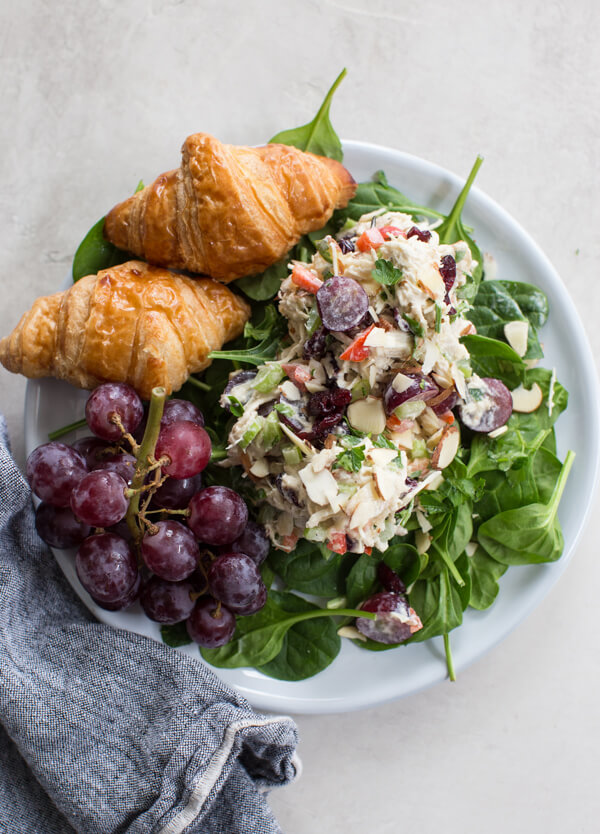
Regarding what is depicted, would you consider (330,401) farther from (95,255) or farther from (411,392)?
(95,255)

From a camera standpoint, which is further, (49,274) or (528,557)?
(49,274)

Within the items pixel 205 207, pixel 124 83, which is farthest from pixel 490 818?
pixel 124 83

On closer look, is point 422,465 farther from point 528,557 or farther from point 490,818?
point 490,818

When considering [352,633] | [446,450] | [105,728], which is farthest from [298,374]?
[105,728]

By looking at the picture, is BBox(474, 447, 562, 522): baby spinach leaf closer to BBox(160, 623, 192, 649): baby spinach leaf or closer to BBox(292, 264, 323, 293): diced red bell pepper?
BBox(292, 264, 323, 293): diced red bell pepper

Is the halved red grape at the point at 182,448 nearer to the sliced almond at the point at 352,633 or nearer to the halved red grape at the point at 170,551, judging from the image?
the halved red grape at the point at 170,551

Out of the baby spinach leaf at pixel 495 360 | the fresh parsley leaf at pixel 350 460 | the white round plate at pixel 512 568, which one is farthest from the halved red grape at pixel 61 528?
the baby spinach leaf at pixel 495 360
